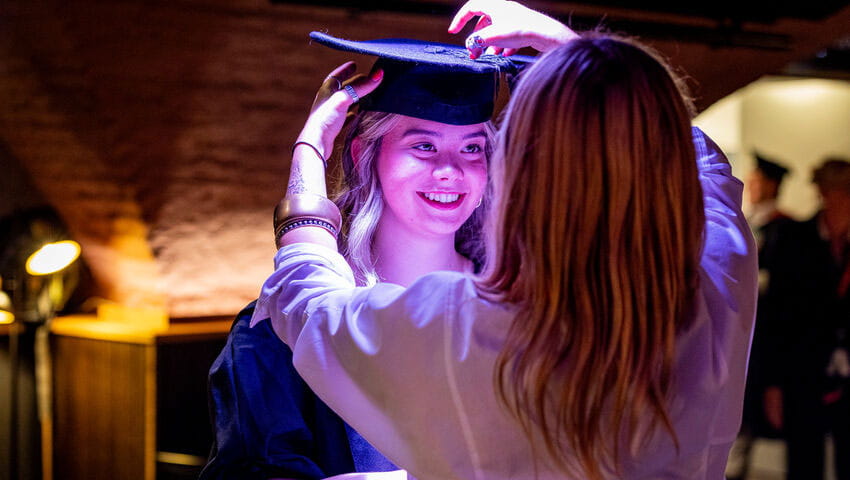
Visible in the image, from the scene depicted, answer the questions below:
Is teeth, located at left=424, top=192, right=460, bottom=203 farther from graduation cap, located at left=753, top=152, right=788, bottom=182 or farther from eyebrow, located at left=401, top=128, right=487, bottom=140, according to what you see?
graduation cap, located at left=753, top=152, right=788, bottom=182

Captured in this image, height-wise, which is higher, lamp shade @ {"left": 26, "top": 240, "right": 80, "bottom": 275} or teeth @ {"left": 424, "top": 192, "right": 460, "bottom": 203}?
lamp shade @ {"left": 26, "top": 240, "right": 80, "bottom": 275}

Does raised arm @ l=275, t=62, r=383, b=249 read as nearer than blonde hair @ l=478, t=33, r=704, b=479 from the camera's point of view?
No

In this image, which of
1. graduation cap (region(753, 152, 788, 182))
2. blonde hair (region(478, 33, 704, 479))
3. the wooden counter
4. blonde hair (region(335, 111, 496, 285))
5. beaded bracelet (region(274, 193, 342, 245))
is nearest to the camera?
blonde hair (region(478, 33, 704, 479))

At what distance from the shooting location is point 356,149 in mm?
1551

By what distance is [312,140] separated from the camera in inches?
45.2

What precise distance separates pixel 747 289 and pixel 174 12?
9.28 ft

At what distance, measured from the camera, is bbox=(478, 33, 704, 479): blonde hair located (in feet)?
2.72

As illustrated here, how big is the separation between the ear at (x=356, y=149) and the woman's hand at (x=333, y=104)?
20 centimetres

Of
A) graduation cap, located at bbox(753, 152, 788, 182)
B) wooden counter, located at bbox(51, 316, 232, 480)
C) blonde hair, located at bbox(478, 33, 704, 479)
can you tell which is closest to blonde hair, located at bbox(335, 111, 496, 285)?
blonde hair, located at bbox(478, 33, 704, 479)

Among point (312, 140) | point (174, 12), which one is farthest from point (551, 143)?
point (174, 12)

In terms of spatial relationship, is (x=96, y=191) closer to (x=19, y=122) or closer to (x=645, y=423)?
(x=19, y=122)

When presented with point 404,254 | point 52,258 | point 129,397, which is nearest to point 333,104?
point 404,254

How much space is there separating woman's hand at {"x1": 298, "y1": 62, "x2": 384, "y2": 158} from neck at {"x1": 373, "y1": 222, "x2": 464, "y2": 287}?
0.30m

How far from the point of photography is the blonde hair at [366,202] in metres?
1.48
